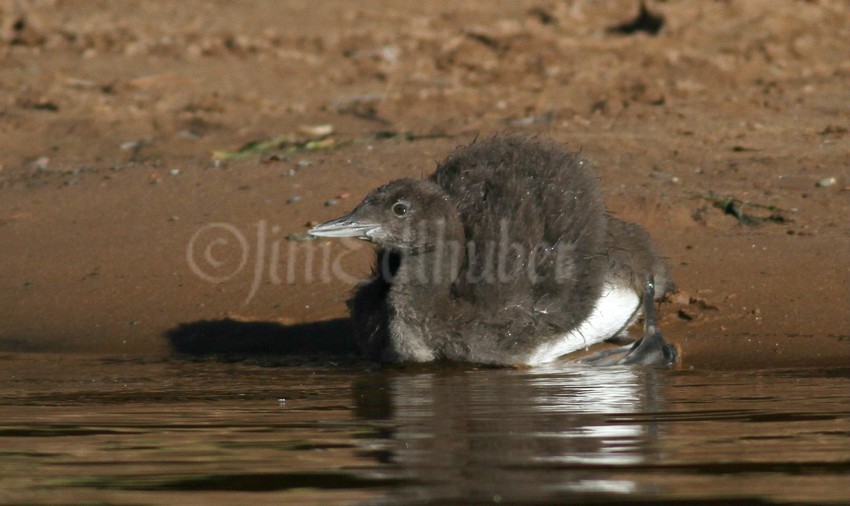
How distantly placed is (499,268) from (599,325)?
63cm

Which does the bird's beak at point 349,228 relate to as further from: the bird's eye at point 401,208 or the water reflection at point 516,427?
the water reflection at point 516,427

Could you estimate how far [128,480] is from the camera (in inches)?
162

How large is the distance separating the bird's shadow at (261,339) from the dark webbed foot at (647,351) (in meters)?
1.29

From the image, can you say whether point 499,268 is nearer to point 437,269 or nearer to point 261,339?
point 437,269

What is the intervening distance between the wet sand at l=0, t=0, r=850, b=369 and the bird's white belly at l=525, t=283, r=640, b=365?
12.7 inches

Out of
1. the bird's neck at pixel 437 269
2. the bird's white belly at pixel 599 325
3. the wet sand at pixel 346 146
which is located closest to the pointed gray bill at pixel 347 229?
the bird's neck at pixel 437 269

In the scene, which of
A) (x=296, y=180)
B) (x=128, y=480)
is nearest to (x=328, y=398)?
(x=128, y=480)

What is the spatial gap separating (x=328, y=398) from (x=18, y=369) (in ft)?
6.21

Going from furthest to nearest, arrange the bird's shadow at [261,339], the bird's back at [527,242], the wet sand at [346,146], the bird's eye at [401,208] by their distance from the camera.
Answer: the wet sand at [346,146] → the bird's shadow at [261,339] → the bird's eye at [401,208] → the bird's back at [527,242]

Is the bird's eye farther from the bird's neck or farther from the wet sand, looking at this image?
the wet sand

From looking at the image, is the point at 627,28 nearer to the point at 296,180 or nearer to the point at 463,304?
the point at 296,180

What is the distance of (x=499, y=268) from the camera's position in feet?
21.5

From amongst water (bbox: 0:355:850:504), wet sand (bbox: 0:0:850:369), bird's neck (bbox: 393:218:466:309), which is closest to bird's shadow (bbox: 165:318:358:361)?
wet sand (bbox: 0:0:850:369)

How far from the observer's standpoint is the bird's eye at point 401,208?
267 inches
